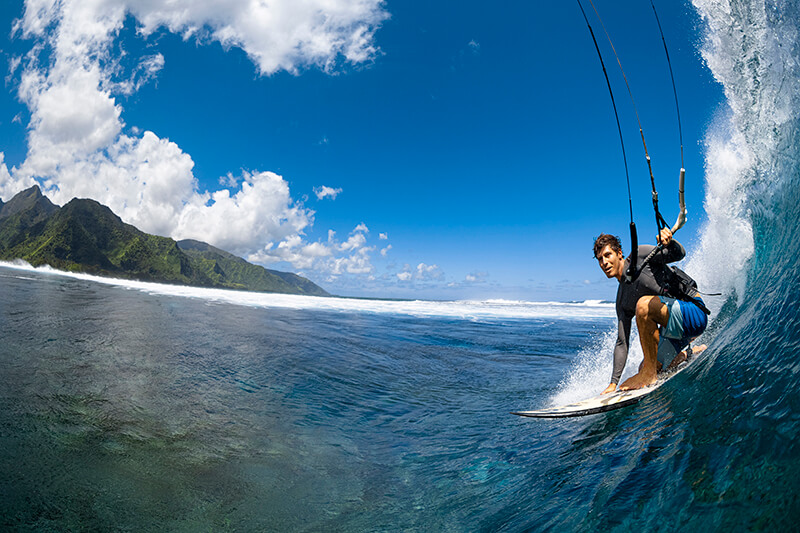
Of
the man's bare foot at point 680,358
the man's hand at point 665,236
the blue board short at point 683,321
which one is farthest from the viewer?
the man's bare foot at point 680,358

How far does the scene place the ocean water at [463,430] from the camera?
2377 mm

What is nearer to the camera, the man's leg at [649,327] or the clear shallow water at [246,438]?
the clear shallow water at [246,438]

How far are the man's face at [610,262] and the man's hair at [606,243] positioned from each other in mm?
43

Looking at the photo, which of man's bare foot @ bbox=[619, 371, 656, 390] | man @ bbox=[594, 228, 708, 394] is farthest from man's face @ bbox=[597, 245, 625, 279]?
man's bare foot @ bbox=[619, 371, 656, 390]

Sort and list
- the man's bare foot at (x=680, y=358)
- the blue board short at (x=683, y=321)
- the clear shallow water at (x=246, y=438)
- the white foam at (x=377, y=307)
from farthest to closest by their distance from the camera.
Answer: the white foam at (x=377, y=307) < the man's bare foot at (x=680, y=358) < the blue board short at (x=683, y=321) < the clear shallow water at (x=246, y=438)

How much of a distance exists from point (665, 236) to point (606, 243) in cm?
67

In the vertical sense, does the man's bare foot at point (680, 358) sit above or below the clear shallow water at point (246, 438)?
above

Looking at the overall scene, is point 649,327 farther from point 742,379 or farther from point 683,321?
point 742,379

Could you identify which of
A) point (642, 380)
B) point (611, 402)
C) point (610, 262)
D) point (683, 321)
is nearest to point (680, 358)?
point (642, 380)

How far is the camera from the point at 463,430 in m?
5.44

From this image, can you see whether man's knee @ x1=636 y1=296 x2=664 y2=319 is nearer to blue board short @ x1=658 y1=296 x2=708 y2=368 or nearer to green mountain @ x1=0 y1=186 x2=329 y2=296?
blue board short @ x1=658 y1=296 x2=708 y2=368

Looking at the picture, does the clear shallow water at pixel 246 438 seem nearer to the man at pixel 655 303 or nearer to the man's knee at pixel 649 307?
the man at pixel 655 303

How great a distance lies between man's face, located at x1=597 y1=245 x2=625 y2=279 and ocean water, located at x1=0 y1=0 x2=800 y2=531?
50.4 inches

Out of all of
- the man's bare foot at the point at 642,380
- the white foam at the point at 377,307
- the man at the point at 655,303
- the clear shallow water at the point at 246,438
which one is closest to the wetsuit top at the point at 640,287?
the man at the point at 655,303
